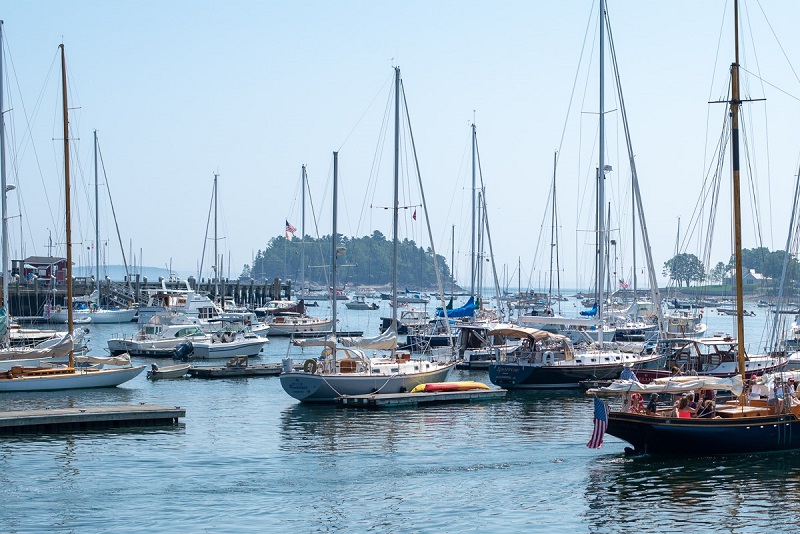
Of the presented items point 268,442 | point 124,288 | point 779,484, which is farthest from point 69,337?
point 124,288

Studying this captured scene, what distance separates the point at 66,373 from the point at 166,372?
765 cm

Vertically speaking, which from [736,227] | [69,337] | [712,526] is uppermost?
[736,227]

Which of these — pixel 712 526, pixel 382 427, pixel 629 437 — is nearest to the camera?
pixel 712 526

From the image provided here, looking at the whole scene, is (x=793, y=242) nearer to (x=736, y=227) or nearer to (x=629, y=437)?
(x=736, y=227)

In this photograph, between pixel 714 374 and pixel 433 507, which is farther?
pixel 714 374

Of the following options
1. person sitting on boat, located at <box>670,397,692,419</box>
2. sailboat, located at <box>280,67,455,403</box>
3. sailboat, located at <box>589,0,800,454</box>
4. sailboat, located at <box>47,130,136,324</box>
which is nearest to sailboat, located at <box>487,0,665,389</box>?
sailboat, located at <box>280,67,455,403</box>

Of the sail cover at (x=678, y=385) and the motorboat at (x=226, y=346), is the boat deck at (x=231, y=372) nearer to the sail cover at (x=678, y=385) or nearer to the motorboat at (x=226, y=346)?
the motorboat at (x=226, y=346)

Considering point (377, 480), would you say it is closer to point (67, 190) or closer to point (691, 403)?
point (691, 403)

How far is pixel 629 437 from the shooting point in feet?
106

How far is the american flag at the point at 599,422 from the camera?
102 feet

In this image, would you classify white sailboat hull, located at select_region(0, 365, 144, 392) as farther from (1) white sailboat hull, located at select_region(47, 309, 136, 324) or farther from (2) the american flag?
(1) white sailboat hull, located at select_region(47, 309, 136, 324)

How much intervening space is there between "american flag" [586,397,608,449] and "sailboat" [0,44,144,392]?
86.3ft

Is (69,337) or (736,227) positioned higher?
(736,227)

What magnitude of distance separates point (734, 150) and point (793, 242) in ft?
63.5
